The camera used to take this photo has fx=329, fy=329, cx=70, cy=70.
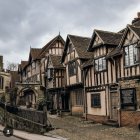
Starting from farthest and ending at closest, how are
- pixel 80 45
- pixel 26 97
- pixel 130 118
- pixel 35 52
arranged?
pixel 26 97 < pixel 35 52 < pixel 80 45 < pixel 130 118

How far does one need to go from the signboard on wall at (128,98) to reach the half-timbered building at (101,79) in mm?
1285

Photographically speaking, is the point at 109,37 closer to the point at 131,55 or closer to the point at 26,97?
the point at 131,55

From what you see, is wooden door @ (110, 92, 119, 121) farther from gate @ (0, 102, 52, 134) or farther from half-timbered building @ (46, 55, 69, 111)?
half-timbered building @ (46, 55, 69, 111)

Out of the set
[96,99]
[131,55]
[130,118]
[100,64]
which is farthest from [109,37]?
[130,118]

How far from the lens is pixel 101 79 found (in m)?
27.1

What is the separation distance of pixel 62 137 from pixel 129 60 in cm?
737

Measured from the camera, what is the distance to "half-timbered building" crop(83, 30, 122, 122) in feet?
84.5

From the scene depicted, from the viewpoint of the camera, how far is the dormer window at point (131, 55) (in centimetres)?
2259

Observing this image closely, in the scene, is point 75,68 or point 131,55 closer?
point 131,55

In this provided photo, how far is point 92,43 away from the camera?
28375 millimetres

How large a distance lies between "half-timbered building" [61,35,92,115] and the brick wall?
8.22 m

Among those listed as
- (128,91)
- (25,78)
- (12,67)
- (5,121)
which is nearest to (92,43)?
(128,91)

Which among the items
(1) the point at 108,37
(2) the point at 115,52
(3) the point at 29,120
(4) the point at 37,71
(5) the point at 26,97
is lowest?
(3) the point at 29,120

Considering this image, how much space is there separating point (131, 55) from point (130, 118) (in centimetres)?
437
